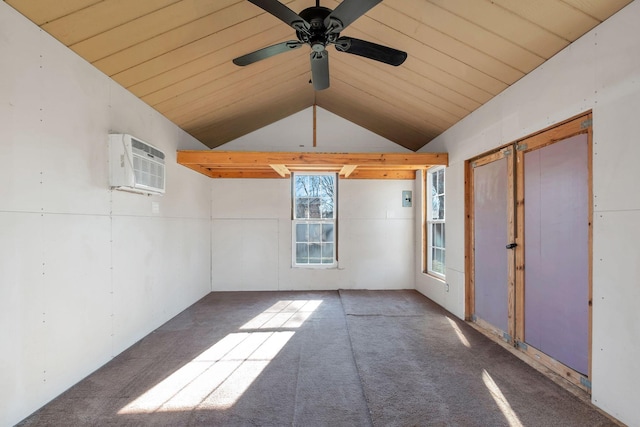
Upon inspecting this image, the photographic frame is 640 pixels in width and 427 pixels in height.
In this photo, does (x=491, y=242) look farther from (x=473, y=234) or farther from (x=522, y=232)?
(x=522, y=232)

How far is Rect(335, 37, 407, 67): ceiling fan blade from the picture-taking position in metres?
2.27

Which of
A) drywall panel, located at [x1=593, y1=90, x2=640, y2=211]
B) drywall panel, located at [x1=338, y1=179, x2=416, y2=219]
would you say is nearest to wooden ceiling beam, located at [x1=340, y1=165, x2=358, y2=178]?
drywall panel, located at [x1=338, y1=179, x2=416, y2=219]

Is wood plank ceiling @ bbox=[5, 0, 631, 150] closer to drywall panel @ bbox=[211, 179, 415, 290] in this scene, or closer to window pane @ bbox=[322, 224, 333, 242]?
drywall panel @ bbox=[211, 179, 415, 290]

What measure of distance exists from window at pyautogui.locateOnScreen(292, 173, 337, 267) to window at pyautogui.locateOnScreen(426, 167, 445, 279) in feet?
5.68

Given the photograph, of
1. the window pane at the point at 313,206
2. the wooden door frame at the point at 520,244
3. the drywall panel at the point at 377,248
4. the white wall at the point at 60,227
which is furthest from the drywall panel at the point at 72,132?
the drywall panel at the point at 377,248

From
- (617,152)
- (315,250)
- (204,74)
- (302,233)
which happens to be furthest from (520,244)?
(302,233)

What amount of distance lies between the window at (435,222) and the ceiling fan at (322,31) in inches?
123

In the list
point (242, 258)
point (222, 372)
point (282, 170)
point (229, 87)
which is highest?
point (229, 87)

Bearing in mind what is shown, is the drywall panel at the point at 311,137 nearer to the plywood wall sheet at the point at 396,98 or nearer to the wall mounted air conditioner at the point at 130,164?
the plywood wall sheet at the point at 396,98

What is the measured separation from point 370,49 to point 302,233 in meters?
4.18

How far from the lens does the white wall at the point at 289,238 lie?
19.7 ft

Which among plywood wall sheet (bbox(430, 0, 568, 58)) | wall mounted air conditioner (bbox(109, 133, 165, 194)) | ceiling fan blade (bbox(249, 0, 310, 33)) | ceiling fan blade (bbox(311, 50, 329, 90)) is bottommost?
wall mounted air conditioner (bbox(109, 133, 165, 194))

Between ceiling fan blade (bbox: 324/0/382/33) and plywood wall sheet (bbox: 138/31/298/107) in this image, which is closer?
ceiling fan blade (bbox: 324/0/382/33)

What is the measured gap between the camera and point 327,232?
6160 millimetres
